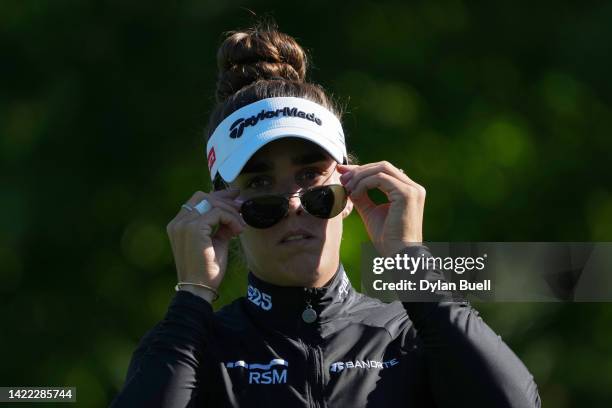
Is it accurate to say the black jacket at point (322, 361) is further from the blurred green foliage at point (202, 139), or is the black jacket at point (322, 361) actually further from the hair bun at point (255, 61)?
the blurred green foliage at point (202, 139)

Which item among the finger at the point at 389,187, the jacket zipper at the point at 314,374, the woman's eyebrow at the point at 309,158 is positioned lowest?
the jacket zipper at the point at 314,374

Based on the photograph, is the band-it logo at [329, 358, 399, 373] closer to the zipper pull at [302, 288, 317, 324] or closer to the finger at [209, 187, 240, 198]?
the zipper pull at [302, 288, 317, 324]

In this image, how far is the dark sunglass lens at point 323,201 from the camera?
294 cm

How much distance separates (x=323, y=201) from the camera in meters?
2.94

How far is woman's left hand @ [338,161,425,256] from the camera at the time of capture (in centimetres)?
296

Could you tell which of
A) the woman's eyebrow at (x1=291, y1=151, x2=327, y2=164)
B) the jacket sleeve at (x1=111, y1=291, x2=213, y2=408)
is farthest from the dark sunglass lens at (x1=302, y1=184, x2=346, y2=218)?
the jacket sleeve at (x1=111, y1=291, x2=213, y2=408)

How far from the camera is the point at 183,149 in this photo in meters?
5.87

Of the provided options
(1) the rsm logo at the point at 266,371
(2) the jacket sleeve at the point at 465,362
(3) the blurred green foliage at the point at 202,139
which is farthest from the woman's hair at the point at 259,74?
(3) the blurred green foliage at the point at 202,139

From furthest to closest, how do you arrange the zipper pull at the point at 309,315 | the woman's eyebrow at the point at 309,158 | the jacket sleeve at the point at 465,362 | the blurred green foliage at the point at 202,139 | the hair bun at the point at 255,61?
the blurred green foliage at the point at 202,139 < the hair bun at the point at 255,61 < the woman's eyebrow at the point at 309,158 < the zipper pull at the point at 309,315 < the jacket sleeve at the point at 465,362

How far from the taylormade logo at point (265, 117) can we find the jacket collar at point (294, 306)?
1.21ft

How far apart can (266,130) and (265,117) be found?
75 millimetres

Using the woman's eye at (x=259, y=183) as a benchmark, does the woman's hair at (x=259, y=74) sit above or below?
above

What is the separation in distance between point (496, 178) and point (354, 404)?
124 inches

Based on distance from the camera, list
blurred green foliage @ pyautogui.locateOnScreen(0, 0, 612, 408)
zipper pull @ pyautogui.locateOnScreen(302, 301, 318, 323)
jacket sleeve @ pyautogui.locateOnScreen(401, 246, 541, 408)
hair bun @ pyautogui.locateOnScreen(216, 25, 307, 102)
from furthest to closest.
Answer: blurred green foliage @ pyautogui.locateOnScreen(0, 0, 612, 408), hair bun @ pyautogui.locateOnScreen(216, 25, 307, 102), zipper pull @ pyautogui.locateOnScreen(302, 301, 318, 323), jacket sleeve @ pyautogui.locateOnScreen(401, 246, 541, 408)
